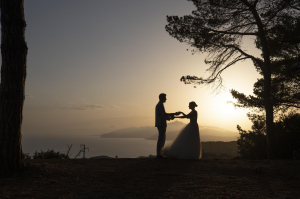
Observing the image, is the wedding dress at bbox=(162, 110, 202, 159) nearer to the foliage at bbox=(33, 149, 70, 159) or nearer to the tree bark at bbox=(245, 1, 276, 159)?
the tree bark at bbox=(245, 1, 276, 159)

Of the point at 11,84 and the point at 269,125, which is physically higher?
the point at 11,84

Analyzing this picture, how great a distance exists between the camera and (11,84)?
20.5 ft

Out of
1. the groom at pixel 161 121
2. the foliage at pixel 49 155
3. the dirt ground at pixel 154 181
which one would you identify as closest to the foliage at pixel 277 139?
the dirt ground at pixel 154 181

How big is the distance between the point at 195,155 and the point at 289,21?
943 cm

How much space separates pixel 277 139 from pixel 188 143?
7.94m

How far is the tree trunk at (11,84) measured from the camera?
618 cm

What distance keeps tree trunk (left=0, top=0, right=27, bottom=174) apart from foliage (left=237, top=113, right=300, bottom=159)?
12955 mm

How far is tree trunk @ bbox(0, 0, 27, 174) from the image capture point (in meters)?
6.18

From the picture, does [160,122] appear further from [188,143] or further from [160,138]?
[188,143]

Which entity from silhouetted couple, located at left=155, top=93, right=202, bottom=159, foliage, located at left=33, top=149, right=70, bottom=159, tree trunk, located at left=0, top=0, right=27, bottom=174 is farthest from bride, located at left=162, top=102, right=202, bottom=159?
foliage, located at left=33, top=149, right=70, bottom=159

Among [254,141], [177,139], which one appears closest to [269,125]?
[254,141]

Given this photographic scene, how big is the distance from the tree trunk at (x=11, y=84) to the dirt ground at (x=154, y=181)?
2.00 ft

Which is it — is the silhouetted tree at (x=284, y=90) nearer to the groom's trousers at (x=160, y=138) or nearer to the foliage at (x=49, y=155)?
the groom's trousers at (x=160, y=138)

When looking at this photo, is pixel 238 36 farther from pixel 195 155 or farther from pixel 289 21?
pixel 195 155
